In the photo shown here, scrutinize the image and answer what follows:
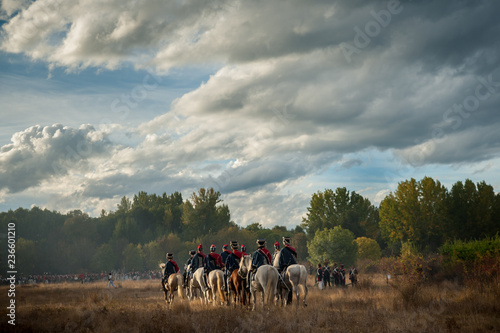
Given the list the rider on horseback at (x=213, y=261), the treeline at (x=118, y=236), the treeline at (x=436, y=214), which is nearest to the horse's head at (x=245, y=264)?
the rider on horseback at (x=213, y=261)

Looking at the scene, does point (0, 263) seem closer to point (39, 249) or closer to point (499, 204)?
point (39, 249)

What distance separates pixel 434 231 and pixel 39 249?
69.4m

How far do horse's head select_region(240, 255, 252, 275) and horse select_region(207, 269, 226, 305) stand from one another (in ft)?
6.09

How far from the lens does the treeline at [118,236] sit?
267 ft

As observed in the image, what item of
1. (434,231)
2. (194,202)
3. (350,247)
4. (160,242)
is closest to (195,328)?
(350,247)

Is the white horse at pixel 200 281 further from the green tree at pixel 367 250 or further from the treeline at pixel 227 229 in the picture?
the green tree at pixel 367 250

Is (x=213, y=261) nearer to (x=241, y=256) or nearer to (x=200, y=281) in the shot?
(x=200, y=281)

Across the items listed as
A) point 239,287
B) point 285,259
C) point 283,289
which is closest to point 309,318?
point 239,287

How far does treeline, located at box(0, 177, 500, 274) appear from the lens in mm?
63625

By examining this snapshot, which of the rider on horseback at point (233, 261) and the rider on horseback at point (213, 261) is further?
the rider on horseback at point (213, 261)

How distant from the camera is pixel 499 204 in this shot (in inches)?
2539

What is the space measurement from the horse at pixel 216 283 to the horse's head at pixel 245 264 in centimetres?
186

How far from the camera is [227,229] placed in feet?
307

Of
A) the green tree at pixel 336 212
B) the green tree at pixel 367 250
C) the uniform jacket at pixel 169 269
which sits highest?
the green tree at pixel 336 212
